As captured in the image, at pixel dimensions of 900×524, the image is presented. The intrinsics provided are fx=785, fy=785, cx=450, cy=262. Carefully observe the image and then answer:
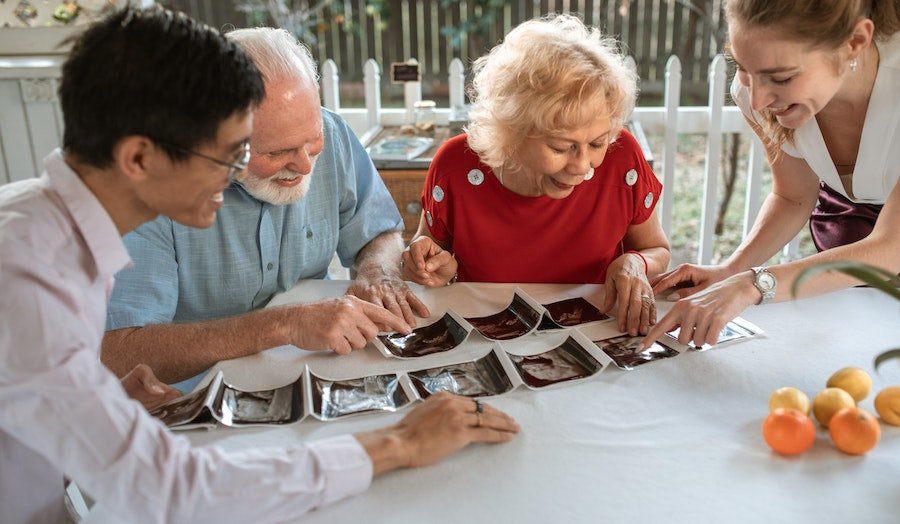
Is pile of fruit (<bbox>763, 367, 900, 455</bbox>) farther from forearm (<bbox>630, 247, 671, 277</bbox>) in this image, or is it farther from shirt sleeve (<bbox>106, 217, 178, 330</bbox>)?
shirt sleeve (<bbox>106, 217, 178, 330</bbox>)

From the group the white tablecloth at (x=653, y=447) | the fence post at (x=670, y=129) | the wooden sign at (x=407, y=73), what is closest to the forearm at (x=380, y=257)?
the white tablecloth at (x=653, y=447)

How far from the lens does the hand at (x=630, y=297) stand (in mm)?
1677

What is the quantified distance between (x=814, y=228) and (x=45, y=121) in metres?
4.01

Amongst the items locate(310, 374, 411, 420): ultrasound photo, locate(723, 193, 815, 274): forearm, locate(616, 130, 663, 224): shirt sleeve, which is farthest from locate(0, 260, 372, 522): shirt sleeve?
locate(723, 193, 815, 274): forearm

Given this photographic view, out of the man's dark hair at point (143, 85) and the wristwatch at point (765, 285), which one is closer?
the man's dark hair at point (143, 85)

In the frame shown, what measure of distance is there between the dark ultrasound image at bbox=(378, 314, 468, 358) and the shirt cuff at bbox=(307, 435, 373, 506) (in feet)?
1.53

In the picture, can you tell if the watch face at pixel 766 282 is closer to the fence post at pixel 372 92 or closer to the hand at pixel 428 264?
the hand at pixel 428 264

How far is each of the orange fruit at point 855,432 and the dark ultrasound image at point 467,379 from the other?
Answer: 0.54 m

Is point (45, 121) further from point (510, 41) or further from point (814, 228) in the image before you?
point (814, 228)

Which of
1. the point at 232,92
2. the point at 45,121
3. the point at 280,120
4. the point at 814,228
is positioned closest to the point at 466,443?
the point at 232,92

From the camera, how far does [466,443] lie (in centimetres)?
120

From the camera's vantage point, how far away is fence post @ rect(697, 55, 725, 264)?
394 centimetres

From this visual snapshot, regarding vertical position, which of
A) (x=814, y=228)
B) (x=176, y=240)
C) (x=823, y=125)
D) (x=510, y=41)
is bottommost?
(x=814, y=228)

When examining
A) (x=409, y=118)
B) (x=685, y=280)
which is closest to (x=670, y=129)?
(x=409, y=118)
